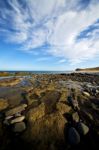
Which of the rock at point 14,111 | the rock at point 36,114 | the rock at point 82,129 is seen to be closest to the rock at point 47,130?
the rock at point 36,114

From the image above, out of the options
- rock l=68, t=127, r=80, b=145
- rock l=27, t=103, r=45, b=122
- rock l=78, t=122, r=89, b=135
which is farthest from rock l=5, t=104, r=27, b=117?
rock l=78, t=122, r=89, b=135

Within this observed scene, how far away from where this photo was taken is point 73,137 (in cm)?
571

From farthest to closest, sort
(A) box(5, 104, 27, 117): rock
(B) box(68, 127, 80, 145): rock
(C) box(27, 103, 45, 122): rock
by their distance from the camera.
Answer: (A) box(5, 104, 27, 117): rock, (C) box(27, 103, 45, 122): rock, (B) box(68, 127, 80, 145): rock

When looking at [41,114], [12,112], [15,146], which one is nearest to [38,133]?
[15,146]

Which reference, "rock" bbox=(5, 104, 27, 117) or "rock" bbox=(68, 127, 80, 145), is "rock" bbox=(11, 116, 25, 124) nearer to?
"rock" bbox=(5, 104, 27, 117)

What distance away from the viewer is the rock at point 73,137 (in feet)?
18.2

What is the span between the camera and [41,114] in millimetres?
8117

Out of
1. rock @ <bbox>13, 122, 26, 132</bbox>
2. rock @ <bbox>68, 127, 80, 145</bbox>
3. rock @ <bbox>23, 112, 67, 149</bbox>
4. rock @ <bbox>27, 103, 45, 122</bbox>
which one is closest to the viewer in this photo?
rock @ <bbox>68, 127, 80, 145</bbox>

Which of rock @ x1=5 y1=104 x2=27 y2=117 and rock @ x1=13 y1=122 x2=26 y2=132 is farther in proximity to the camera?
rock @ x1=5 y1=104 x2=27 y2=117

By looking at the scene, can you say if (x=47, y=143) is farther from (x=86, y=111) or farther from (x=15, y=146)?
(x=86, y=111)

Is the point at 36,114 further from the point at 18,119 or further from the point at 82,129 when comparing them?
the point at 82,129

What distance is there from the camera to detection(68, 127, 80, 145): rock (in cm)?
554

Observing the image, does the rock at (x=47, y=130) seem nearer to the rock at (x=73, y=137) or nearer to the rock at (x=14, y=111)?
the rock at (x=73, y=137)

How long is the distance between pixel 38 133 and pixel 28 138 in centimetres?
61
